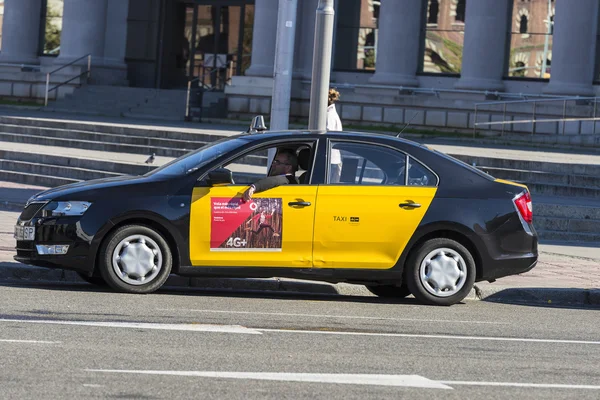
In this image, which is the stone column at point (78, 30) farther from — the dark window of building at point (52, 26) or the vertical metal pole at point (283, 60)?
the vertical metal pole at point (283, 60)

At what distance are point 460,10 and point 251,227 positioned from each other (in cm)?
2759

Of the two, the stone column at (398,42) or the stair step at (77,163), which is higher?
the stone column at (398,42)

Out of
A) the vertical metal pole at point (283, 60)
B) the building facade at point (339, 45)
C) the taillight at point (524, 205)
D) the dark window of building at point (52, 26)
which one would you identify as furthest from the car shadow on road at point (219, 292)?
the dark window of building at point (52, 26)

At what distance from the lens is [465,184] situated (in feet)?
36.3

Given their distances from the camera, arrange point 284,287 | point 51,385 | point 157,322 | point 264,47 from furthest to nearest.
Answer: point 264,47 → point 284,287 → point 157,322 → point 51,385

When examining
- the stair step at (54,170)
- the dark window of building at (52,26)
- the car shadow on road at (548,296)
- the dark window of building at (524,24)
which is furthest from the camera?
the dark window of building at (52,26)

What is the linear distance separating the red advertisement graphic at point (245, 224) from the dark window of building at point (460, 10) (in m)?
27.3

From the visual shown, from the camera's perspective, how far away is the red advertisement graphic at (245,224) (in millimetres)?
10562

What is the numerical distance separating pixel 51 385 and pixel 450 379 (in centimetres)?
228

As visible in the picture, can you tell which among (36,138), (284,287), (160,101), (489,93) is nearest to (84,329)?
(284,287)

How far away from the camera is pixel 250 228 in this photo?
34.7 feet

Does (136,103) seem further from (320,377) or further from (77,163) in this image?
(320,377)

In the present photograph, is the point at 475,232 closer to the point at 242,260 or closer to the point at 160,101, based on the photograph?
the point at 242,260

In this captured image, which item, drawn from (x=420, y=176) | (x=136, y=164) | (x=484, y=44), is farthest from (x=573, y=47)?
(x=420, y=176)
